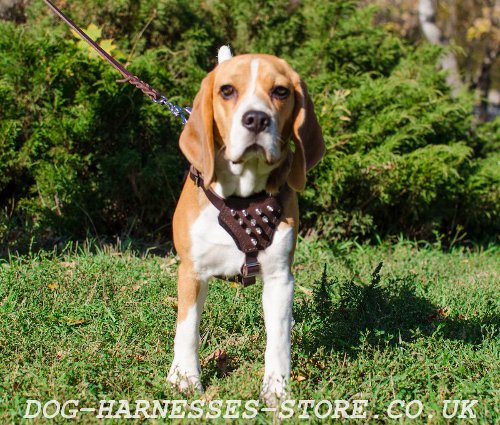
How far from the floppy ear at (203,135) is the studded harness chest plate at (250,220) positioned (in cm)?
16

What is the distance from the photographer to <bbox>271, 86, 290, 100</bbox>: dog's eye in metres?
3.01

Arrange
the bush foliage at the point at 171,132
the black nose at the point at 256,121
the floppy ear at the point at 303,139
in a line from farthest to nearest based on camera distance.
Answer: the bush foliage at the point at 171,132
the floppy ear at the point at 303,139
the black nose at the point at 256,121

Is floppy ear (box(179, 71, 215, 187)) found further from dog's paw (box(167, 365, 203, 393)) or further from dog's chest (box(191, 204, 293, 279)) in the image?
dog's paw (box(167, 365, 203, 393))

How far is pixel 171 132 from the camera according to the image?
6250 millimetres

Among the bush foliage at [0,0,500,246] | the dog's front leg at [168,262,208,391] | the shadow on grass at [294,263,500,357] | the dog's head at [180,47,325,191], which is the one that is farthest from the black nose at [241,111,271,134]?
the bush foliage at [0,0,500,246]

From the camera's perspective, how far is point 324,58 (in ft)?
23.2

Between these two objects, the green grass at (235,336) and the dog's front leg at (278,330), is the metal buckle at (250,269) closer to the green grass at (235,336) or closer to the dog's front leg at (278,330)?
the dog's front leg at (278,330)

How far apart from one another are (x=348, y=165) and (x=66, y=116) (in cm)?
269

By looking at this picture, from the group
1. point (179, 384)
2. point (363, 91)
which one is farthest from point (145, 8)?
point (179, 384)

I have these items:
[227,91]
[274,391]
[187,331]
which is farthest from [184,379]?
[227,91]

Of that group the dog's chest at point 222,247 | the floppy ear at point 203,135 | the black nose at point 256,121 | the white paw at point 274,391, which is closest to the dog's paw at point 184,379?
the white paw at point 274,391

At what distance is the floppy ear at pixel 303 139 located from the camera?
3117 millimetres

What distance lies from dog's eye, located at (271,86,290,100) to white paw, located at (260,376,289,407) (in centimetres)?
139

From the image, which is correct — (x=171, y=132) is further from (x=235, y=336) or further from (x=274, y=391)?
(x=274, y=391)
